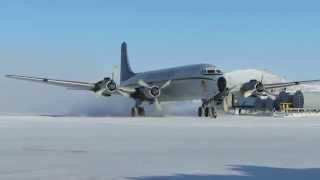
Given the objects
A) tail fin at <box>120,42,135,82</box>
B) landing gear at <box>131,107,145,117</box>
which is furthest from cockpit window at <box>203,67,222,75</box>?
tail fin at <box>120,42,135,82</box>

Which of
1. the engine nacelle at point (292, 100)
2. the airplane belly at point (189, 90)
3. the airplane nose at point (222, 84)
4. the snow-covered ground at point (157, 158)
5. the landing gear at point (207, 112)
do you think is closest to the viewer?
the snow-covered ground at point (157, 158)

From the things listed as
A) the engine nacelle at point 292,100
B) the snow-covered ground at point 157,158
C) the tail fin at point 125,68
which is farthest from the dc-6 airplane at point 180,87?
the snow-covered ground at point 157,158

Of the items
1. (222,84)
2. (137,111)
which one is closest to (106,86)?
(137,111)

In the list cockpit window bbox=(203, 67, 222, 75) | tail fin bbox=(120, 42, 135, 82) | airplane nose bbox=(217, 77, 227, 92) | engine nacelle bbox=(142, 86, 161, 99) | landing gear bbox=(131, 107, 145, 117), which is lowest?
landing gear bbox=(131, 107, 145, 117)

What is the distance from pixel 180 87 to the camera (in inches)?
1558

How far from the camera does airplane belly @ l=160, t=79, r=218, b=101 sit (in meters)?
37.3

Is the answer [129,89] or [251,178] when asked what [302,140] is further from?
[129,89]

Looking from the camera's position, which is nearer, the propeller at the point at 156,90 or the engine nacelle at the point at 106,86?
the propeller at the point at 156,90

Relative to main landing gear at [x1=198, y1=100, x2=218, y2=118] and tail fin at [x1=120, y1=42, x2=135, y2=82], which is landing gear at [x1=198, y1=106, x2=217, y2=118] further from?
tail fin at [x1=120, y1=42, x2=135, y2=82]

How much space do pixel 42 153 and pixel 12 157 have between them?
96 cm

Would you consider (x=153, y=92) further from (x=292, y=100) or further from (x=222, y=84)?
(x=292, y=100)

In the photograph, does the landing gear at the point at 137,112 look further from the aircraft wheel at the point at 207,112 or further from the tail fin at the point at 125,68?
the tail fin at the point at 125,68

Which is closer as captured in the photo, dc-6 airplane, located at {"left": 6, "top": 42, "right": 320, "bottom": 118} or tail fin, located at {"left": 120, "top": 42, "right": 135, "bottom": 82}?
dc-6 airplane, located at {"left": 6, "top": 42, "right": 320, "bottom": 118}

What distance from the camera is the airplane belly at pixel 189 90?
1470 inches
